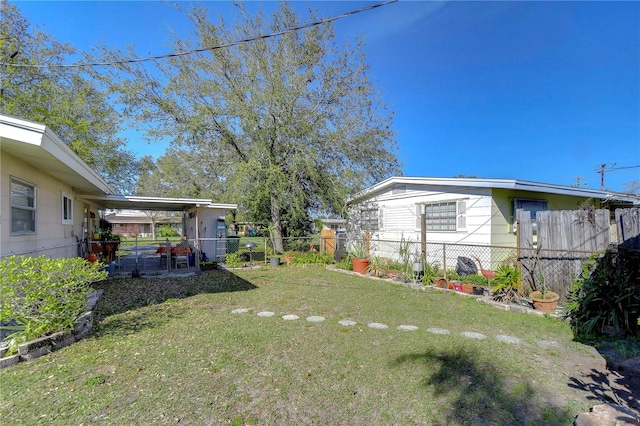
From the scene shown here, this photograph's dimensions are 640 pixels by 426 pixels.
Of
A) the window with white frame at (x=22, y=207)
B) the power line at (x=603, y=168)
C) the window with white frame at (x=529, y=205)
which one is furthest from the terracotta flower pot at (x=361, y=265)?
the power line at (x=603, y=168)

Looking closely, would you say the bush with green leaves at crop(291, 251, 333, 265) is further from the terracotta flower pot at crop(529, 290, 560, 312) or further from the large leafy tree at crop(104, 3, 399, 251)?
the terracotta flower pot at crop(529, 290, 560, 312)

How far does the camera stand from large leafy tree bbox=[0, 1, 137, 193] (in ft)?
38.7

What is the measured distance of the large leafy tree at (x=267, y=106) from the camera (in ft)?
42.2

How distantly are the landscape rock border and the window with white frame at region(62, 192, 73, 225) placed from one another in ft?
15.1

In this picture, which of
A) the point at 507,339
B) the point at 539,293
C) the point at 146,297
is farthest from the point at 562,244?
the point at 146,297

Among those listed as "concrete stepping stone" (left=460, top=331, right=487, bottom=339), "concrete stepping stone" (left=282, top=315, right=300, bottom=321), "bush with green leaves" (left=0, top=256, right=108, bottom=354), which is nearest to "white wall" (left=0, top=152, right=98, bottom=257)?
"bush with green leaves" (left=0, top=256, right=108, bottom=354)

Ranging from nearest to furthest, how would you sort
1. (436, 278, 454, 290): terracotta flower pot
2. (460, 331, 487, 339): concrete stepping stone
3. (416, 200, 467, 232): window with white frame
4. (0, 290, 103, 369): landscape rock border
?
(0, 290, 103, 369): landscape rock border
(460, 331, 487, 339): concrete stepping stone
(436, 278, 454, 290): terracotta flower pot
(416, 200, 467, 232): window with white frame

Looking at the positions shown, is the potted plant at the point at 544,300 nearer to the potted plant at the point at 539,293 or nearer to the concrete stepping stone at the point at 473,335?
the potted plant at the point at 539,293

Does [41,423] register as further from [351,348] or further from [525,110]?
[525,110]

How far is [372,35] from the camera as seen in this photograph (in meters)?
13.9

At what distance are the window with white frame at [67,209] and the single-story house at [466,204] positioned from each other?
9849 mm

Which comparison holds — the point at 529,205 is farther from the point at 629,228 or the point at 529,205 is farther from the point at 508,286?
the point at 629,228

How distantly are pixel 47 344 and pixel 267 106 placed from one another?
11261 mm

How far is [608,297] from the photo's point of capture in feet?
14.8
